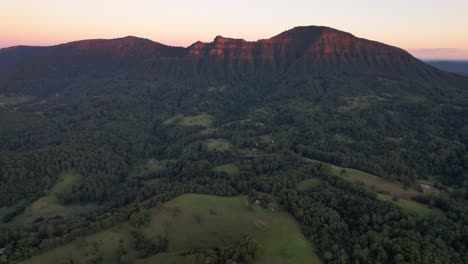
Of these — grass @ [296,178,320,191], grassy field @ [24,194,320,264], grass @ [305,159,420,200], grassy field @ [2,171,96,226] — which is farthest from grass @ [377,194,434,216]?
grassy field @ [2,171,96,226]

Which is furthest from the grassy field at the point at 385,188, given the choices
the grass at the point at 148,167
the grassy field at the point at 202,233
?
the grass at the point at 148,167

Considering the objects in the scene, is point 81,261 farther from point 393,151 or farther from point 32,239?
point 393,151

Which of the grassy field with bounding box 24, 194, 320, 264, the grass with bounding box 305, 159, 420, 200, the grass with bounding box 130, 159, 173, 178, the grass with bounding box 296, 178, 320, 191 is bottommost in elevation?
the grass with bounding box 130, 159, 173, 178

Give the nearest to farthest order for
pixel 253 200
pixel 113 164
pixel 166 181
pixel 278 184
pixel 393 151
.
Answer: pixel 253 200 < pixel 278 184 < pixel 166 181 < pixel 393 151 < pixel 113 164

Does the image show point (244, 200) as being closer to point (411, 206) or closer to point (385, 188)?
point (411, 206)

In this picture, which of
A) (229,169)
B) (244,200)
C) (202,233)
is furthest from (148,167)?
(202,233)

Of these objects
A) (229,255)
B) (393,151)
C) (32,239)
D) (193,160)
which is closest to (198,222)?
(229,255)

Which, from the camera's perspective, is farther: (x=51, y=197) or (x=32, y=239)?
(x=51, y=197)

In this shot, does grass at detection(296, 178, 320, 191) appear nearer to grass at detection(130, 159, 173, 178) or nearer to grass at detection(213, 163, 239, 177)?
grass at detection(213, 163, 239, 177)
